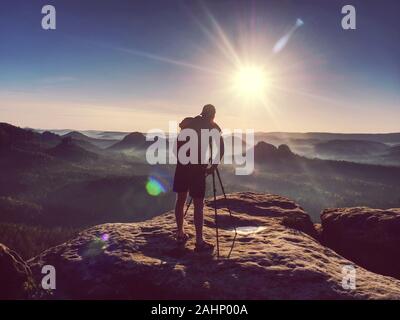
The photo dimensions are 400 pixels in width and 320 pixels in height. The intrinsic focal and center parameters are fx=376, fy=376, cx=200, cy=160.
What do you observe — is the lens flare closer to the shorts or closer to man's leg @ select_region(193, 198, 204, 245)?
the shorts

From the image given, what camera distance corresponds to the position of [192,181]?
11.7 metres

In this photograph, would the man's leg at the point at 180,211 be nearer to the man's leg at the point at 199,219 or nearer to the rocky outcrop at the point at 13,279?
the man's leg at the point at 199,219

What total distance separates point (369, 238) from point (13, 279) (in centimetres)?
1398

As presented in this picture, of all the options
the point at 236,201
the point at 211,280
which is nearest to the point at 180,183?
the point at 211,280

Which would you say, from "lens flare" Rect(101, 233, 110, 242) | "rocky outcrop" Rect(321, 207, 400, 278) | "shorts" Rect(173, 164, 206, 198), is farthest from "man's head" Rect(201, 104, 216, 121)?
"rocky outcrop" Rect(321, 207, 400, 278)

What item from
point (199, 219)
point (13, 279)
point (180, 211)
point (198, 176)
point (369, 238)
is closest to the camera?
point (13, 279)

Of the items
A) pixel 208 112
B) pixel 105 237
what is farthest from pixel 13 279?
pixel 208 112

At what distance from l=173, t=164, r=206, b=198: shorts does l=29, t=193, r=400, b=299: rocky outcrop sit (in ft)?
5.88

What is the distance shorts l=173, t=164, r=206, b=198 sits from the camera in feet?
38.2

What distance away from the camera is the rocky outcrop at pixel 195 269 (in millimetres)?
9570

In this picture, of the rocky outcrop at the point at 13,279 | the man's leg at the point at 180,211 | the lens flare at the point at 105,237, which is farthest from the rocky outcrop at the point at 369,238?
the rocky outcrop at the point at 13,279

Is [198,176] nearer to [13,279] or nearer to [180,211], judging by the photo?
[180,211]

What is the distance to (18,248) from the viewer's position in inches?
4722
